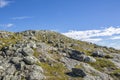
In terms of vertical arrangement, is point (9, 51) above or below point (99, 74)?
above

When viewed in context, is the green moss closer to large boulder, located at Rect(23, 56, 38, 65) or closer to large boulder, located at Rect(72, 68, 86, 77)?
large boulder, located at Rect(72, 68, 86, 77)

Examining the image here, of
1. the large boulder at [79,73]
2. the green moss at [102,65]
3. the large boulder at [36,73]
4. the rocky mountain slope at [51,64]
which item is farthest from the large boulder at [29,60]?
the green moss at [102,65]

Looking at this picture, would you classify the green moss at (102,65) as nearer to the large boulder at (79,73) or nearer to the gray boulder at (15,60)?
the large boulder at (79,73)

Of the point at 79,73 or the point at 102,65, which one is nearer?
the point at 79,73

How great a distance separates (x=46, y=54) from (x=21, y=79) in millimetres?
25231

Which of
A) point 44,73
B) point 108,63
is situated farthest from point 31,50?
point 108,63

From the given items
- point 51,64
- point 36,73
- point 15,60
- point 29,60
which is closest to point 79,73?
point 51,64

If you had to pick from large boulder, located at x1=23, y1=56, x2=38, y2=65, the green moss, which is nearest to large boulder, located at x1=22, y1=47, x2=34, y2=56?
large boulder, located at x1=23, y1=56, x2=38, y2=65

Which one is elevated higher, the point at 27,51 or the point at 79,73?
the point at 27,51

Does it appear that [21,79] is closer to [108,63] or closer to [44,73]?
[44,73]

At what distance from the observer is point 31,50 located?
351 ft

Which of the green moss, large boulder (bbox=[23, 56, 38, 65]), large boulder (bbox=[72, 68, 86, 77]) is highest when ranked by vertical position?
large boulder (bbox=[23, 56, 38, 65])

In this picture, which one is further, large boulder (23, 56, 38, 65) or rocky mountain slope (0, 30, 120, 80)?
large boulder (23, 56, 38, 65)

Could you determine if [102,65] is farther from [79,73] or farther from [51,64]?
[51,64]
